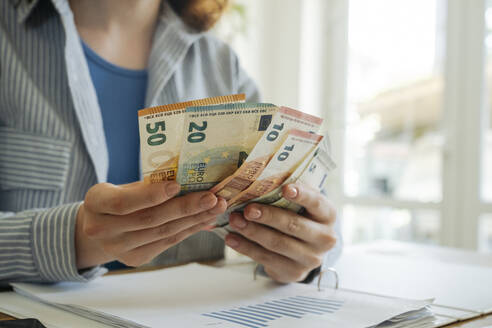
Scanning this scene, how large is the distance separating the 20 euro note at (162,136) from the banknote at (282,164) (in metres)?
0.08

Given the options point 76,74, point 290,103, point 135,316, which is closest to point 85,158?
point 76,74

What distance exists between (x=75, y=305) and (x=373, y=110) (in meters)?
2.57

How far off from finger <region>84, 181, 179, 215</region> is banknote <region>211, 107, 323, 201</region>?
67 millimetres

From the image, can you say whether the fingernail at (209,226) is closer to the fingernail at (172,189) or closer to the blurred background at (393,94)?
the fingernail at (172,189)

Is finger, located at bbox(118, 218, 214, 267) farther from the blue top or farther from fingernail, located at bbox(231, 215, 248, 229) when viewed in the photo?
the blue top

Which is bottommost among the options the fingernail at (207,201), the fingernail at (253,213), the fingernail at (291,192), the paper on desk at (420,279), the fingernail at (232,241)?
the paper on desk at (420,279)

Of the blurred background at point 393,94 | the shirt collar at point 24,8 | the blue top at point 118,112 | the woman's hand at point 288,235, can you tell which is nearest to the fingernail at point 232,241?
the woman's hand at point 288,235

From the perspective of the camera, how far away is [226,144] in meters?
0.58

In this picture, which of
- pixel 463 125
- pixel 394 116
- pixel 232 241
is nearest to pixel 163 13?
pixel 232 241

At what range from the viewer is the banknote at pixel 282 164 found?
0.60m

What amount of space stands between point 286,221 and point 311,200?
0.14ft

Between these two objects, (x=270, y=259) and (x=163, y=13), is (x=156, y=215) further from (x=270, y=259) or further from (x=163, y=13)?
(x=163, y=13)

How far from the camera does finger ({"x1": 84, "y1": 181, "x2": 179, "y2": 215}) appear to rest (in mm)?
561

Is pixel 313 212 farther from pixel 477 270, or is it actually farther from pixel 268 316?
pixel 477 270
